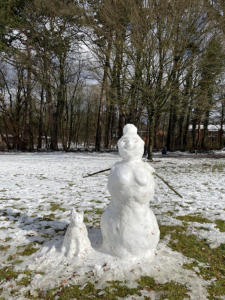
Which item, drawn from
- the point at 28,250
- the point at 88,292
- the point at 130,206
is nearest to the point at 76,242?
the point at 88,292

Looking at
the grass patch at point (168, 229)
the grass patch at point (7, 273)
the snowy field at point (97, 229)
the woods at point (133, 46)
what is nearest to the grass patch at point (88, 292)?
the snowy field at point (97, 229)

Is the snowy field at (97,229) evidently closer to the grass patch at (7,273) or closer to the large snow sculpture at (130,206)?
the grass patch at (7,273)

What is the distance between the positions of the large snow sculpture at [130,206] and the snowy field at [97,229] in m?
0.33

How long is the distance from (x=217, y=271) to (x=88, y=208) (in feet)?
11.0

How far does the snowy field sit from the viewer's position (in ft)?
9.19

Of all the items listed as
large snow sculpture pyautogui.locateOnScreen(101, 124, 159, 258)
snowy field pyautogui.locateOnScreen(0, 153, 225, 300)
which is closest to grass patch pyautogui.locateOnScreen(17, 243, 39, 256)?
snowy field pyautogui.locateOnScreen(0, 153, 225, 300)

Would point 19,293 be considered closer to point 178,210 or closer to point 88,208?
point 88,208

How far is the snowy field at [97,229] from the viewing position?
9.19 ft

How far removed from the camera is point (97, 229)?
14.8 feet

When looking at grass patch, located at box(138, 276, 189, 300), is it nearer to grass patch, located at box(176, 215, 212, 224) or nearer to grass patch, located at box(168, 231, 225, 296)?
grass patch, located at box(168, 231, 225, 296)

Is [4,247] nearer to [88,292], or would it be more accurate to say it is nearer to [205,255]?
[88,292]

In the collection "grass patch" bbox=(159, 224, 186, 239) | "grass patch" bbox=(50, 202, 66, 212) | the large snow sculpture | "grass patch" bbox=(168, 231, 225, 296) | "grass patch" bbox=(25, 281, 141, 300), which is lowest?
"grass patch" bbox=(25, 281, 141, 300)

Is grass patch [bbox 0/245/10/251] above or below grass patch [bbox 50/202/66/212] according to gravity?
below

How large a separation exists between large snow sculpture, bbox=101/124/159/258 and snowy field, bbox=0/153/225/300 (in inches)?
13.1
